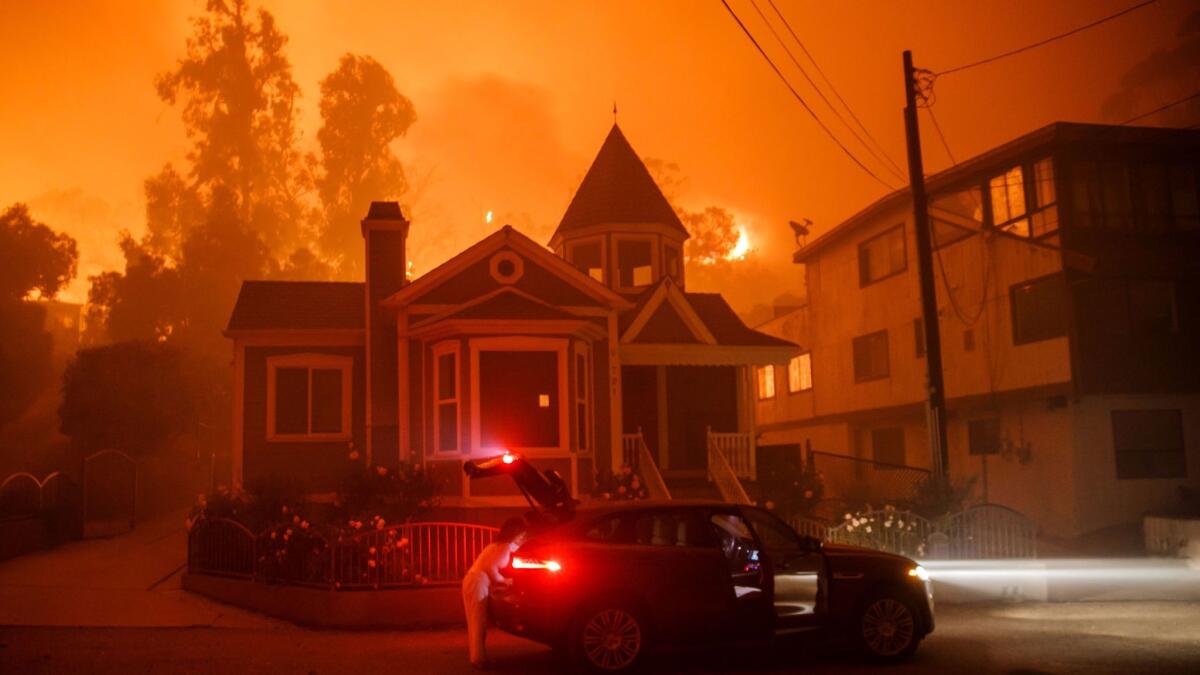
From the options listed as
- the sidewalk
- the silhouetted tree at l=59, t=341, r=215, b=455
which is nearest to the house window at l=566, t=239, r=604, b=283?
the sidewalk

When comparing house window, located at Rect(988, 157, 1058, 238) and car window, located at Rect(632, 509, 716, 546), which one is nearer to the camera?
Result: car window, located at Rect(632, 509, 716, 546)

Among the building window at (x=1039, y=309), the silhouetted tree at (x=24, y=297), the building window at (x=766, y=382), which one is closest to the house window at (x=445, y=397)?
the building window at (x=1039, y=309)

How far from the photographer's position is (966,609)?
14.5 meters

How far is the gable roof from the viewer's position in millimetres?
27734

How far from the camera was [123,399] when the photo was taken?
30297mm

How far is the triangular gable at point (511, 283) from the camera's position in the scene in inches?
842

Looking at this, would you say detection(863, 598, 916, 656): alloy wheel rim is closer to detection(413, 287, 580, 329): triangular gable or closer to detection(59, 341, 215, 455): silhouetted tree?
detection(413, 287, 580, 329): triangular gable

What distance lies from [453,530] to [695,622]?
4.99 meters

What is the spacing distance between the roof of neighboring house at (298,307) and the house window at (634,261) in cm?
671

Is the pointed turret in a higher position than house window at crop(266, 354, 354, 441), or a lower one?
higher

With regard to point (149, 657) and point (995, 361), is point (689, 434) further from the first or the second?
point (149, 657)

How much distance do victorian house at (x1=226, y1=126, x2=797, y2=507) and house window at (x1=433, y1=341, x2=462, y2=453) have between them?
0.03m

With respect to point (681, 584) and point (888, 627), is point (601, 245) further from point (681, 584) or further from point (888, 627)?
point (681, 584)

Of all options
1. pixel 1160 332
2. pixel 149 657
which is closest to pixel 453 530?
pixel 149 657
